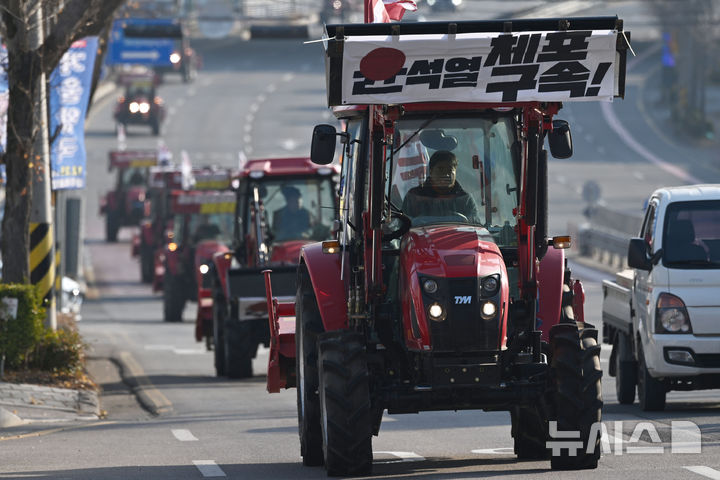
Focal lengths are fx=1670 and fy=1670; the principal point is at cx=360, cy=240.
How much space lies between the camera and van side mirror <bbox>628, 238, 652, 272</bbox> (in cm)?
1500

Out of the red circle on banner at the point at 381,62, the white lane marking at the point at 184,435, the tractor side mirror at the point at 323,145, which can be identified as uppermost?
the red circle on banner at the point at 381,62

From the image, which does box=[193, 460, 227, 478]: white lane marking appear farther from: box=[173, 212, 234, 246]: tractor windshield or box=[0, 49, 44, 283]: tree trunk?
box=[173, 212, 234, 246]: tractor windshield

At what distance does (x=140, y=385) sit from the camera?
68.1 ft

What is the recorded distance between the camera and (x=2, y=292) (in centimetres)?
1867

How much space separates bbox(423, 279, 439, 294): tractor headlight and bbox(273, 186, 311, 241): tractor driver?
11.5 m

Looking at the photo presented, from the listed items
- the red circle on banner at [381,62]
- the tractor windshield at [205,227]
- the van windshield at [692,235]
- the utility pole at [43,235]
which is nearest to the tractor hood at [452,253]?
the red circle on banner at [381,62]

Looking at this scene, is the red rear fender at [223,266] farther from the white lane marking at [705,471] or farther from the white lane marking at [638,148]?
the white lane marking at [638,148]

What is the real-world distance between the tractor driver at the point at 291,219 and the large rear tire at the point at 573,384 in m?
11.3

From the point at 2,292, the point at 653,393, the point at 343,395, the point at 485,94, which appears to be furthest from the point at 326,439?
the point at 2,292

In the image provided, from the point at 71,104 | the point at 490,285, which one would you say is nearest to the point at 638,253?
the point at 490,285

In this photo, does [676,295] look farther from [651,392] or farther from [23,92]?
[23,92]

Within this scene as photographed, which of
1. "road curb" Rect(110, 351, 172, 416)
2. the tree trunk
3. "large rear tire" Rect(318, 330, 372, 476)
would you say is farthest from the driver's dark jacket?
the tree trunk

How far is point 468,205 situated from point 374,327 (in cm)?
105

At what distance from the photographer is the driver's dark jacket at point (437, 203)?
37.0 feet
